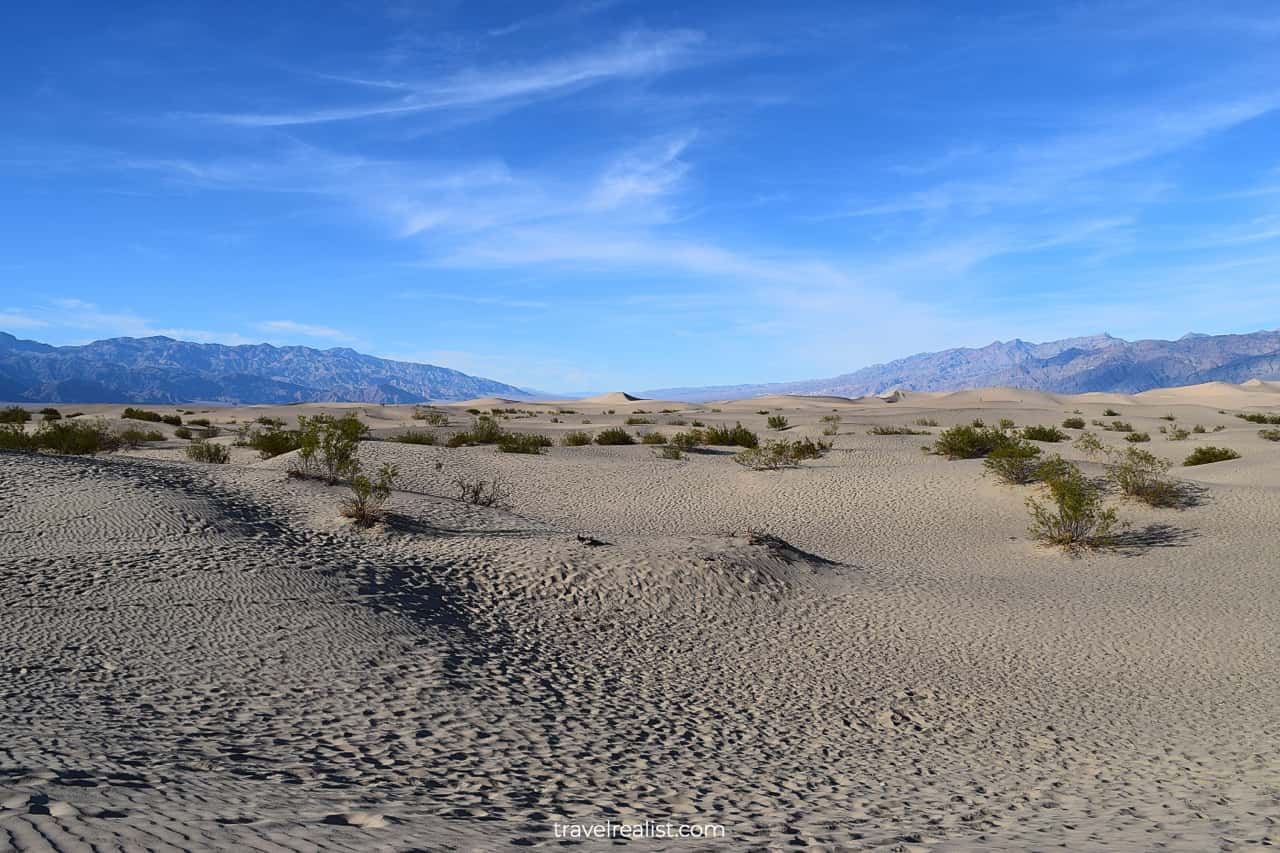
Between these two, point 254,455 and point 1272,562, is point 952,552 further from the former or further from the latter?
point 254,455

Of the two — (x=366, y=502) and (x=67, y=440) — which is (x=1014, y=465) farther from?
(x=67, y=440)

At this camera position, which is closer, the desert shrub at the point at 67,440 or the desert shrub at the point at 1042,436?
the desert shrub at the point at 67,440

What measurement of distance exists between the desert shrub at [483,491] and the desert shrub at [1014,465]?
10.9 metres

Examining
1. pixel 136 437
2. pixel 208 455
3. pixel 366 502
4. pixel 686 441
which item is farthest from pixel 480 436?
pixel 366 502

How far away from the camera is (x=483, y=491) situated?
1858 cm

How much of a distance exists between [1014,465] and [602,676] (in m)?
13.5

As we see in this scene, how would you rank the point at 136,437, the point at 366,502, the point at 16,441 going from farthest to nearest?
1. the point at 136,437
2. the point at 16,441
3. the point at 366,502

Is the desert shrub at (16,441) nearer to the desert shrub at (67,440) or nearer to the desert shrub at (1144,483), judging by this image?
the desert shrub at (67,440)

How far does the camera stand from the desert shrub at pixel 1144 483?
16.4 meters

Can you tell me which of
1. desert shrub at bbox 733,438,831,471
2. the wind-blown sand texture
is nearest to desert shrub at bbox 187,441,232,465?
the wind-blown sand texture

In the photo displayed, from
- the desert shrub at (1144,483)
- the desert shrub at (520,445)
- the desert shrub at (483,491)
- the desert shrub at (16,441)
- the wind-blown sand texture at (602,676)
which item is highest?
the desert shrub at (16,441)

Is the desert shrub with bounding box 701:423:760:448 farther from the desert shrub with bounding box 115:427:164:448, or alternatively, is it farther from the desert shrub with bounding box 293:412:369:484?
the desert shrub with bounding box 115:427:164:448

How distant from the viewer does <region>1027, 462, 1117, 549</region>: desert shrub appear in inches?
572

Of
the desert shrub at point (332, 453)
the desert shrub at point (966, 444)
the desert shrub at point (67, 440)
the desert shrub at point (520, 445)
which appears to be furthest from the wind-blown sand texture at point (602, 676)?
the desert shrub at point (520, 445)
